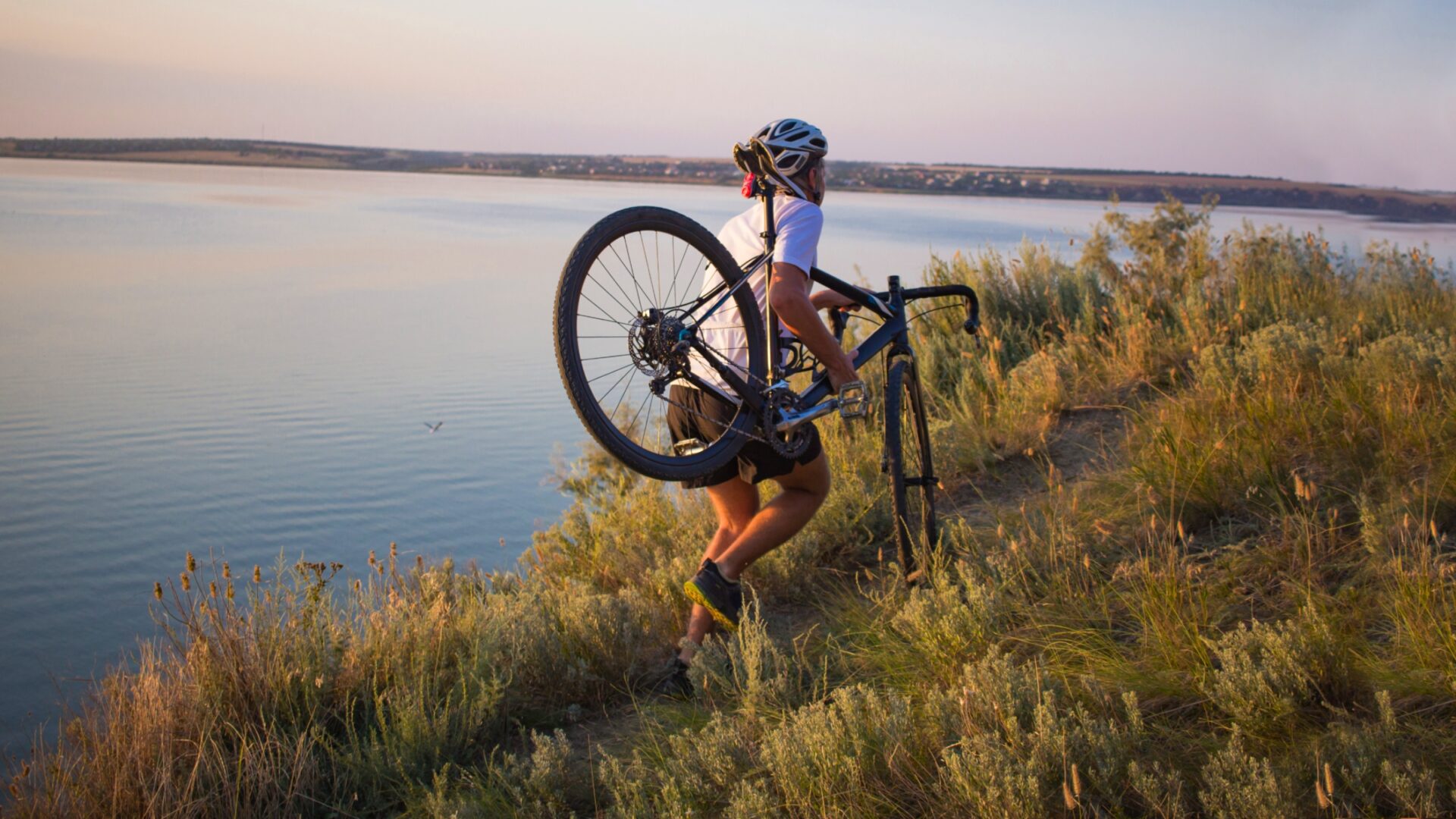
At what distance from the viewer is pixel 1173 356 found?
791cm

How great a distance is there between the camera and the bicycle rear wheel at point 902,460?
178 inches

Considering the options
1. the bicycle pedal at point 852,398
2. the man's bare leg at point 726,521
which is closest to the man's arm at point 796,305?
the bicycle pedal at point 852,398

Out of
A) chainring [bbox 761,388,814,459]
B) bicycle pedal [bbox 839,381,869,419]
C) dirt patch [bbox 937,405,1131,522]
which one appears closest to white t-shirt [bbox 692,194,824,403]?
chainring [bbox 761,388,814,459]

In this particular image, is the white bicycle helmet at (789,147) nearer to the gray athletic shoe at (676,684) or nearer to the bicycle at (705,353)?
the bicycle at (705,353)

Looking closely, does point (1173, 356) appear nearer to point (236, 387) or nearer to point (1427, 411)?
point (1427, 411)

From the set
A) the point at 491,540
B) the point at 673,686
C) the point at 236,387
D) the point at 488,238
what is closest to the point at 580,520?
the point at 491,540

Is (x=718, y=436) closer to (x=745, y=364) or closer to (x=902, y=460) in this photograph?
(x=745, y=364)

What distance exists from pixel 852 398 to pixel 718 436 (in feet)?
1.96

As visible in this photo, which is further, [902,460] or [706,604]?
[902,460]

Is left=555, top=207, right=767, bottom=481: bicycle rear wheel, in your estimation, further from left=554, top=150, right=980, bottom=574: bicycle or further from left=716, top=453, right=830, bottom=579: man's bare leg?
left=716, top=453, right=830, bottom=579: man's bare leg

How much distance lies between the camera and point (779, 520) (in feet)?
13.2

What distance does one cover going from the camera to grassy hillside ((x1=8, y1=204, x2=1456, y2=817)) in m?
2.90

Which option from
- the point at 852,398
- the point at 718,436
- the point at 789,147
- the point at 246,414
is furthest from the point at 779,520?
the point at 246,414

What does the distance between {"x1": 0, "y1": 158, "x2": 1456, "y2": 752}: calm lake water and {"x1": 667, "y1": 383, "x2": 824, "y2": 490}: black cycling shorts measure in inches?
77.6
